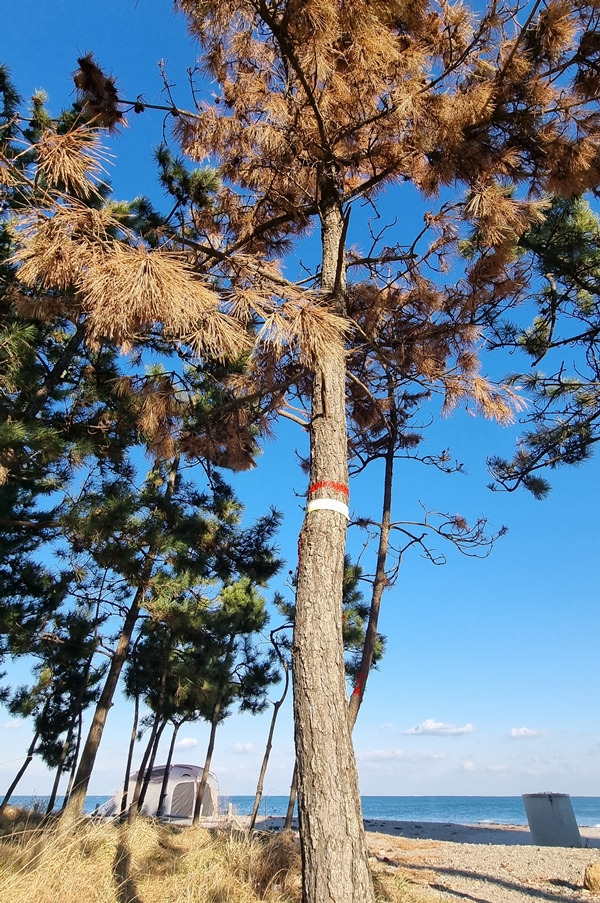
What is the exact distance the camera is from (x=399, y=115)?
10.6 feet

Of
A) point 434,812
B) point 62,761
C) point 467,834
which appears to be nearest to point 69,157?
point 62,761

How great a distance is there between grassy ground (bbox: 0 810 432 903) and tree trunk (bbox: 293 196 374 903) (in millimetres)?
1453

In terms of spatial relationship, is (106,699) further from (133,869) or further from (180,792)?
(180,792)

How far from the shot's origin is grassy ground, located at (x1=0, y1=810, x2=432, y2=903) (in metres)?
2.93

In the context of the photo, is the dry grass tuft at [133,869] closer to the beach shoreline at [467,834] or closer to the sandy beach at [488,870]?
the sandy beach at [488,870]

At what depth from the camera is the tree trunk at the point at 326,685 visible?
2.04m

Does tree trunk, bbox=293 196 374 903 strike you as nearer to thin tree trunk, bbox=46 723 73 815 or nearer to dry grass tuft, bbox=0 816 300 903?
dry grass tuft, bbox=0 816 300 903

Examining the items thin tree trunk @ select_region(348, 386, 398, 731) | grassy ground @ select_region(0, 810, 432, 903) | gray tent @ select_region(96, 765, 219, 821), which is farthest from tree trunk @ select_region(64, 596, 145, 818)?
gray tent @ select_region(96, 765, 219, 821)

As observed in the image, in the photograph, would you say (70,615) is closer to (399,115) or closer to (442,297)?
(442,297)

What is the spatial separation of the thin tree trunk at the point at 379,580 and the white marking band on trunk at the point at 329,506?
2.26 meters

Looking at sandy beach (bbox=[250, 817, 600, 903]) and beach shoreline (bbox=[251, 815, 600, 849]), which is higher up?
beach shoreline (bbox=[251, 815, 600, 849])

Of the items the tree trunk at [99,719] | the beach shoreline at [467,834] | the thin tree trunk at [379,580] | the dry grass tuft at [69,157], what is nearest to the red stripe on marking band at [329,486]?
the dry grass tuft at [69,157]

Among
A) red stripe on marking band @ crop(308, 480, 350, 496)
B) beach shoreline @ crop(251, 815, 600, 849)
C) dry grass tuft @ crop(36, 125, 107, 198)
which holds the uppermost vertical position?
dry grass tuft @ crop(36, 125, 107, 198)

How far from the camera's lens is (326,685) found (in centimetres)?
231
